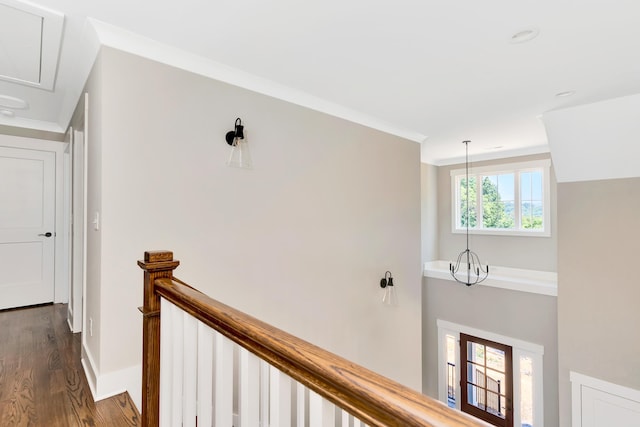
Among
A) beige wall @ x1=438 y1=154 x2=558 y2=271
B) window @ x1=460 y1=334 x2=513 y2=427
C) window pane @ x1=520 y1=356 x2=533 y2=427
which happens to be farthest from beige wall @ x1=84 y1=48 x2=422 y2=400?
beige wall @ x1=438 y1=154 x2=558 y2=271

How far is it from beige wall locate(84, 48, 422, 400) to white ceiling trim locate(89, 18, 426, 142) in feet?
0.18

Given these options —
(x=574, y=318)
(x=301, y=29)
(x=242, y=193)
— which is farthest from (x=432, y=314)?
(x=301, y=29)

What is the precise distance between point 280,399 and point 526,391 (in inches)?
210

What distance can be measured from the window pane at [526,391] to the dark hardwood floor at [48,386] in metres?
4.92

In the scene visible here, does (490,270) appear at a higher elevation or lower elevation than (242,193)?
lower

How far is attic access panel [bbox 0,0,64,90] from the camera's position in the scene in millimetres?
1751

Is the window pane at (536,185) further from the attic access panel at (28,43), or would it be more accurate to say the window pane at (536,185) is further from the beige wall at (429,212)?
the attic access panel at (28,43)

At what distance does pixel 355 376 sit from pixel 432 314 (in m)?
5.51

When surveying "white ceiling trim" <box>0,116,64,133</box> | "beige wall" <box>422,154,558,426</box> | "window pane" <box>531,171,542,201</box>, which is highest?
"white ceiling trim" <box>0,116,64,133</box>

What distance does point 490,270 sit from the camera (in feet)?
18.4

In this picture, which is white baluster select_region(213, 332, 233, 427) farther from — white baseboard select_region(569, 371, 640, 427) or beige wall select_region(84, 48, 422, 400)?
white baseboard select_region(569, 371, 640, 427)

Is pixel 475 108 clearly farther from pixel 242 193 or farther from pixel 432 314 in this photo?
pixel 432 314

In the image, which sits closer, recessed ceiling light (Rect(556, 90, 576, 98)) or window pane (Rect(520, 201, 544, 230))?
recessed ceiling light (Rect(556, 90, 576, 98))

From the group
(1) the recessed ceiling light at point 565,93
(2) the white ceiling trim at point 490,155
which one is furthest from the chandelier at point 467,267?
(1) the recessed ceiling light at point 565,93
